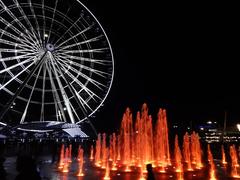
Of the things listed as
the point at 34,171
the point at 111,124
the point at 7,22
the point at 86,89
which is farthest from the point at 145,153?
the point at 111,124

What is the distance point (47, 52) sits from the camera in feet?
79.9

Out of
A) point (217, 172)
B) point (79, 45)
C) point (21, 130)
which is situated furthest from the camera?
point (21, 130)

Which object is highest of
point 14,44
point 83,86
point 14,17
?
point 14,17

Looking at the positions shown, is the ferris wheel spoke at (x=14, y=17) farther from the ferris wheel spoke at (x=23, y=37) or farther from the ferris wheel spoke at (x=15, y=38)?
the ferris wheel spoke at (x=15, y=38)

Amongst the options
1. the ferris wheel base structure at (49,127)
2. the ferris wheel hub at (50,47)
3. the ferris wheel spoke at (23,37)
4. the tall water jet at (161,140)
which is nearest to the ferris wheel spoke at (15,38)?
the ferris wheel spoke at (23,37)

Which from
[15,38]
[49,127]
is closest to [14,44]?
[15,38]

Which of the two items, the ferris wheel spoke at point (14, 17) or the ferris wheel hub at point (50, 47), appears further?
the ferris wheel hub at point (50, 47)

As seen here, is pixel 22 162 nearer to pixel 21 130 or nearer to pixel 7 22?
pixel 7 22

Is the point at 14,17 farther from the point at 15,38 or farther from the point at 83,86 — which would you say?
the point at 83,86

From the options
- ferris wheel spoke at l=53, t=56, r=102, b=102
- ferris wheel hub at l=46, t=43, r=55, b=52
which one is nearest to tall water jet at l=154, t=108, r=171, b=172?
ferris wheel spoke at l=53, t=56, r=102, b=102

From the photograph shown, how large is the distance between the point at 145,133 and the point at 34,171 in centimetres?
2428

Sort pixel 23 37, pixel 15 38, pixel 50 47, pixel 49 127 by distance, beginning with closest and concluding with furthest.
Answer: pixel 15 38
pixel 23 37
pixel 50 47
pixel 49 127

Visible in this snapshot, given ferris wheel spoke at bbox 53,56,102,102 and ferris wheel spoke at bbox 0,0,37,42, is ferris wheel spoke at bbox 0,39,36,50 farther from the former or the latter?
ferris wheel spoke at bbox 53,56,102,102

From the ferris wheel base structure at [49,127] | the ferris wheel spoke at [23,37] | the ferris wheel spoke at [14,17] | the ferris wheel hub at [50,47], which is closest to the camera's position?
the ferris wheel spoke at [14,17]
